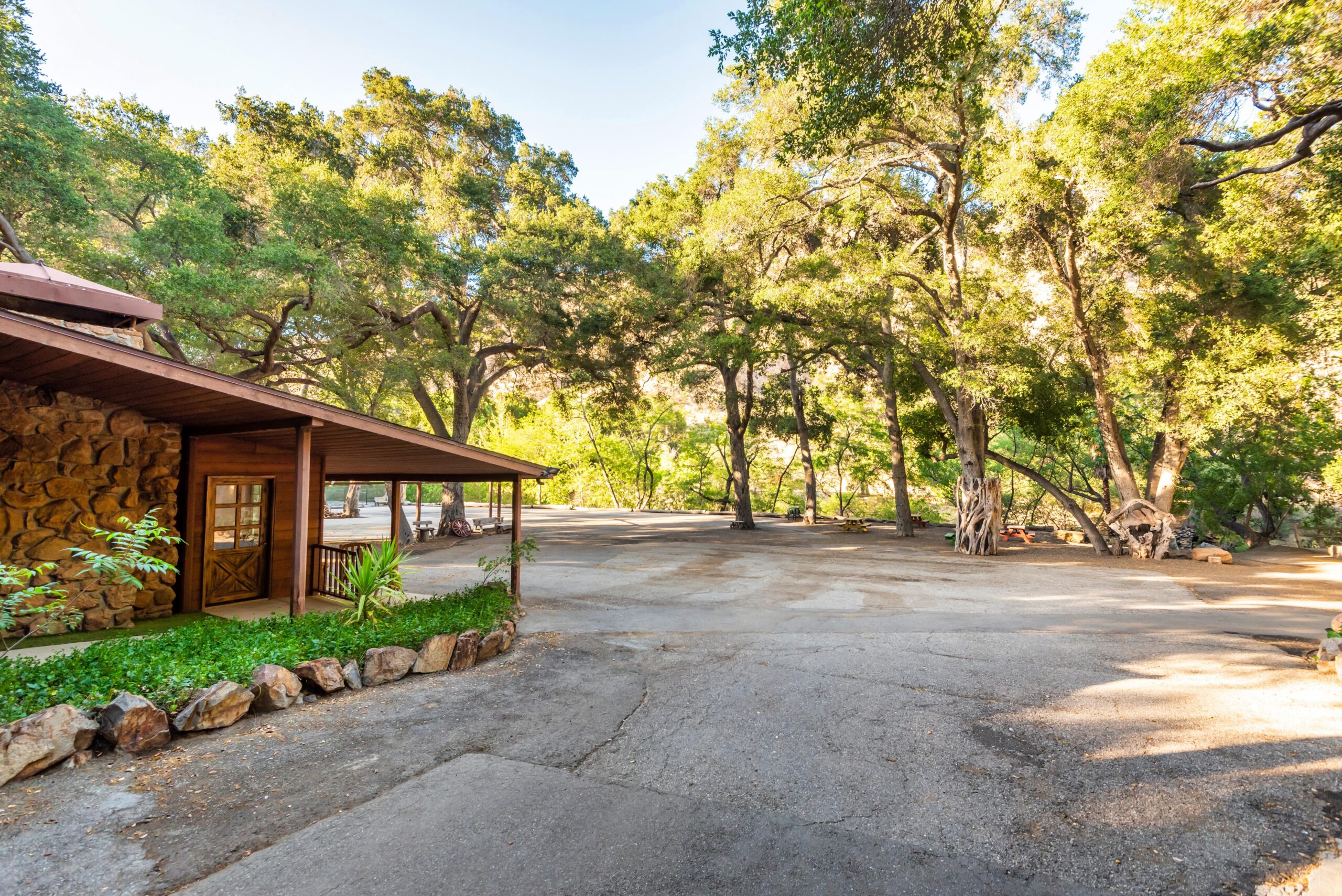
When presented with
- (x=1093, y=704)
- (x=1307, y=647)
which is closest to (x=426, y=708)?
(x=1093, y=704)

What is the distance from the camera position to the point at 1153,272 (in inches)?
466

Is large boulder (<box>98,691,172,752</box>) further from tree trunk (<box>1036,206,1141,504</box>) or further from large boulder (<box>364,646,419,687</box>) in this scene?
tree trunk (<box>1036,206,1141,504</box>)

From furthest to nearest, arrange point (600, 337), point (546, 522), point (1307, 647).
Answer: point (546, 522) → point (600, 337) → point (1307, 647)

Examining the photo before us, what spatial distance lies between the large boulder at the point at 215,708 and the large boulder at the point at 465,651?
64.3 inches

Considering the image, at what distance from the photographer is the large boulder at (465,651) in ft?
18.1

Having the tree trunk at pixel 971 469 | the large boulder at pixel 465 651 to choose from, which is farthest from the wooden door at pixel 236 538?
the tree trunk at pixel 971 469

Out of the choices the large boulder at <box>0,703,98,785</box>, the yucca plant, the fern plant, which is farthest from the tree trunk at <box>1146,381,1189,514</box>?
the large boulder at <box>0,703,98,785</box>

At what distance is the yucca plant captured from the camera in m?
5.80

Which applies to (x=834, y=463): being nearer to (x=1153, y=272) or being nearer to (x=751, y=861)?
(x=1153, y=272)

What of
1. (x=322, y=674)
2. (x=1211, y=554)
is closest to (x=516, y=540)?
(x=322, y=674)

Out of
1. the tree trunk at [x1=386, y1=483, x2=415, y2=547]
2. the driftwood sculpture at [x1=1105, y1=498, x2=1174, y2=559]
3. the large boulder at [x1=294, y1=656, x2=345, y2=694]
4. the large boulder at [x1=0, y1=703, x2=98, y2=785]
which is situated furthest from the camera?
the driftwood sculpture at [x1=1105, y1=498, x2=1174, y2=559]

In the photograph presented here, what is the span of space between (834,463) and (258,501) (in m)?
25.5

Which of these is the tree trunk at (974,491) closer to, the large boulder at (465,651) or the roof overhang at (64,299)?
the large boulder at (465,651)

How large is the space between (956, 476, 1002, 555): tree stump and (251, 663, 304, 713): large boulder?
47.4ft
